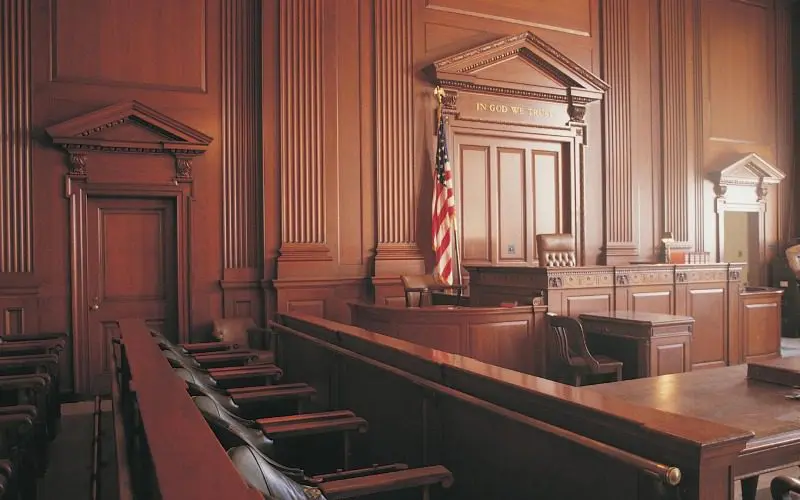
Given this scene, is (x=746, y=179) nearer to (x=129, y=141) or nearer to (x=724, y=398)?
(x=724, y=398)

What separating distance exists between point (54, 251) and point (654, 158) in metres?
7.83

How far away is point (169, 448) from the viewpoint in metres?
1.43

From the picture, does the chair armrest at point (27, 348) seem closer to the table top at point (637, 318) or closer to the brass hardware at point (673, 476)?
the brass hardware at point (673, 476)


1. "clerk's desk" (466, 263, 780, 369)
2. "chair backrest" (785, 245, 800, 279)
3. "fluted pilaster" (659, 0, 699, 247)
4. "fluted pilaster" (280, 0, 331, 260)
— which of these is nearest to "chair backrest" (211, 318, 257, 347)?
"fluted pilaster" (280, 0, 331, 260)

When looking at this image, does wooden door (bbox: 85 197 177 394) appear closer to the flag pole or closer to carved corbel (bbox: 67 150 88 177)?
carved corbel (bbox: 67 150 88 177)

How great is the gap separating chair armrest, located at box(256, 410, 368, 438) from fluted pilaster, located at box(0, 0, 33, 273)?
14.5 feet

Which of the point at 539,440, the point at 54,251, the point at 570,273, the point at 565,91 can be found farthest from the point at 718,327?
the point at 54,251

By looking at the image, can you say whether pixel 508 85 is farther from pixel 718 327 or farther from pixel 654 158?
pixel 718 327

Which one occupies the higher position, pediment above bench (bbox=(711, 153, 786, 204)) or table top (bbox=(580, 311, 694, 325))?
pediment above bench (bbox=(711, 153, 786, 204))

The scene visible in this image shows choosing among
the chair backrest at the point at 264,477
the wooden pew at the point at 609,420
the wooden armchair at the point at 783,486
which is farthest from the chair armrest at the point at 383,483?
the wooden armchair at the point at 783,486

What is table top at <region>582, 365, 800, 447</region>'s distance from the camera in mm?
2127

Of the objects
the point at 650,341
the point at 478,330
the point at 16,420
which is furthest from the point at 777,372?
the point at 16,420

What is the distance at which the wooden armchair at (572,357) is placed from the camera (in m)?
5.40

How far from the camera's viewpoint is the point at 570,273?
612cm
